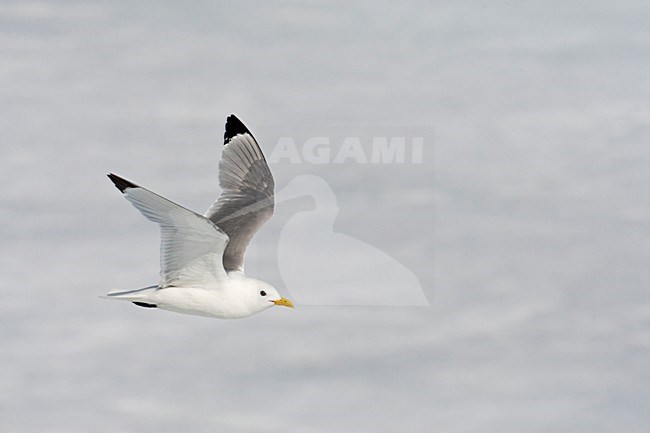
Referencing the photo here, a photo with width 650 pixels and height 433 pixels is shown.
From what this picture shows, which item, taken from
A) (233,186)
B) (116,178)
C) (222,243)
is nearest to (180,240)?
(222,243)

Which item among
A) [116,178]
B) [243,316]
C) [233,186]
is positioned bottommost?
[243,316]

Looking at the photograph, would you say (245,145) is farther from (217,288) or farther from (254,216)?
(217,288)

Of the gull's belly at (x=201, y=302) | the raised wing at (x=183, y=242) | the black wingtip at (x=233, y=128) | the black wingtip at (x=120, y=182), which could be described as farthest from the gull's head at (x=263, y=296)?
the black wingtip at (x=233, y=128)

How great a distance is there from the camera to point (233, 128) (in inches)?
584

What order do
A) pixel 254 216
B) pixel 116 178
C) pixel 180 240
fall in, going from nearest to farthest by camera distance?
1. pixel 116 178
2. pixel 180 240
3. pixel 254 216

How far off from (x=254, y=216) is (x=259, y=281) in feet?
4.63

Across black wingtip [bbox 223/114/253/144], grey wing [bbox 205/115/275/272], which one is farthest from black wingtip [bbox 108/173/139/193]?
black wingtip [bbox 223/114/253/144]

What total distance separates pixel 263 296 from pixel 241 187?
6.70ft

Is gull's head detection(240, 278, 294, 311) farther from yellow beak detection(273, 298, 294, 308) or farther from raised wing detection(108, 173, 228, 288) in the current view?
raised wing detection(108, 173, 228, 288)

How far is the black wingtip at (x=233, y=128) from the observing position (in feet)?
48.3

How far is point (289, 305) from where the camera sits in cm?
1327

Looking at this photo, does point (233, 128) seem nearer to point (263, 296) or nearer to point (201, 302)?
point (263, 296)

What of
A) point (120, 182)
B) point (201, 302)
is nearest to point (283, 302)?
point (201, 302)

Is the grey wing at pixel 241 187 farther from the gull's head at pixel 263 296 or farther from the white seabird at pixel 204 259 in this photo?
the gull's head at pixel 263 296
